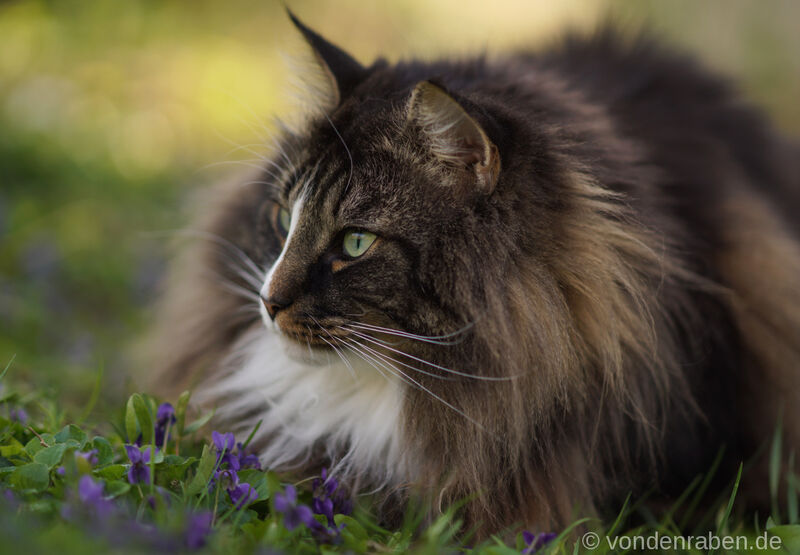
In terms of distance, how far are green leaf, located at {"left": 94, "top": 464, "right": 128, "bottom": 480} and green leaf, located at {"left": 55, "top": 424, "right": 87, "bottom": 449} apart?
15 cm

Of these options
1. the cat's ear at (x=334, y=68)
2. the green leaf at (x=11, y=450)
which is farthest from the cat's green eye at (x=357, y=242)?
the green leaf at (x=11, y=450)

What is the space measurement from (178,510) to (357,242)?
2.16 ft

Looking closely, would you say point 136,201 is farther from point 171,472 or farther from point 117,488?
point 117,488

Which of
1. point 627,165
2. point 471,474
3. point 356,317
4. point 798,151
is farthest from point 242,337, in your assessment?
point 798,151

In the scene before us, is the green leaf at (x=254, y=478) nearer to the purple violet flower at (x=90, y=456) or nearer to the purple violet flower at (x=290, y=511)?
the purple violet flower at (x=290, y=511)

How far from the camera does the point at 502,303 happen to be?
154cm

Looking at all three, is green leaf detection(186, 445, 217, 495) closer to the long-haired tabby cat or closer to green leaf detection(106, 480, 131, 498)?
green leaf detection(106, 480, 131, 498)

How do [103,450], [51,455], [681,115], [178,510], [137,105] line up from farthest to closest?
1. [137,105]
2. [681,115]
3. [103,450]
4. [51,455]
5. [178,510]

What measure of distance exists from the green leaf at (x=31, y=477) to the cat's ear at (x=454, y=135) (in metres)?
0.97

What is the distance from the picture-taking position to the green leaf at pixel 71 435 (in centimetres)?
150

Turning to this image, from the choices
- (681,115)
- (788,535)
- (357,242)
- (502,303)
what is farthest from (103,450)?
(681,115)

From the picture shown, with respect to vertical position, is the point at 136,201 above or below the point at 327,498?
below

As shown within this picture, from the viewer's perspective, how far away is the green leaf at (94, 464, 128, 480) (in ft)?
4.45

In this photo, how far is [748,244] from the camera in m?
1.92
